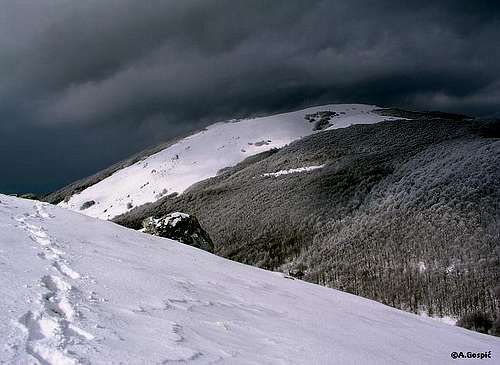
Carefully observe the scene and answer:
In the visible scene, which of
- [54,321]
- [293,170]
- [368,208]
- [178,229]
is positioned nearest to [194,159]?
[293,170]

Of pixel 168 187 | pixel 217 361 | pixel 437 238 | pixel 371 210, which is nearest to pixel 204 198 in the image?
pixel 168 187

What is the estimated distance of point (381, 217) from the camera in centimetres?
4575

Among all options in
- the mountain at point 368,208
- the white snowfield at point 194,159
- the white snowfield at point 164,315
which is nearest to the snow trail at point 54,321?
the white snowfield at point 164,315

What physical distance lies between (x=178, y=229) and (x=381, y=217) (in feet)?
90.6

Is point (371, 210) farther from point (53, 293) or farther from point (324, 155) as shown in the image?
point (53, 293)

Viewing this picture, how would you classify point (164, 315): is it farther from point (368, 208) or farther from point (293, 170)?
point (293, 170)

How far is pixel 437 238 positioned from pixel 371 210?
10.9 meters

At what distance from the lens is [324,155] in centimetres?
7450

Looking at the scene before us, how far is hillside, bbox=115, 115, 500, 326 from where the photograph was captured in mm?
33875

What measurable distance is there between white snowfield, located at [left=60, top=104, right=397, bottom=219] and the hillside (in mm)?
15215

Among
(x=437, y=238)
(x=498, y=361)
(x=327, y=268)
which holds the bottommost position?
(x=327, y=268)

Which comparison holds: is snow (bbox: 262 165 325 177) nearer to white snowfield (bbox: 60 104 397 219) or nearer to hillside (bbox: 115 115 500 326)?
hillside (bbox: 115 115 500 326)

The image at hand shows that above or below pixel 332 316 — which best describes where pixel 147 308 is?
above

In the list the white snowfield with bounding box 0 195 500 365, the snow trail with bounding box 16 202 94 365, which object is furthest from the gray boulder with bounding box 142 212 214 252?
the snow trail with bounding box 16 202 94 365
